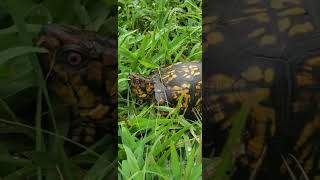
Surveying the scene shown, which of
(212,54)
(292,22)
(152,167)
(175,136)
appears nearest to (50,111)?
(212,54)

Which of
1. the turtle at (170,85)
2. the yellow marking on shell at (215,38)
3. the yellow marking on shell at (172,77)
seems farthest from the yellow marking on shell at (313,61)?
the yellow marking on shell at (172,77)

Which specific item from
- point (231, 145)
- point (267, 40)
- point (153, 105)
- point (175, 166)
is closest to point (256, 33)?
point (267, 40)

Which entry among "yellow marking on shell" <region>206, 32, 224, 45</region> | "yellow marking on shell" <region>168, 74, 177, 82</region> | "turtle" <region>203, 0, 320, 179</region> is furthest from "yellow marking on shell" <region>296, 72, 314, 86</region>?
"yellow marking on shell" <region>168, 74, 177, 82</region>

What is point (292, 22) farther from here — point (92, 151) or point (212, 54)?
point (92, 151)

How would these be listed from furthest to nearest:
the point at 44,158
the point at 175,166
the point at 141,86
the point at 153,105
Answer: the point at 141,86 < the point at 153,105 < the point at 175,166 < the point at 44,158

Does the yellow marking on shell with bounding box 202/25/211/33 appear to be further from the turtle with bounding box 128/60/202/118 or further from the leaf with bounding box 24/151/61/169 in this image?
the turtle with bounding box 128/60/202/118

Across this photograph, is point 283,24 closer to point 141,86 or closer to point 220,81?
point 220,81
